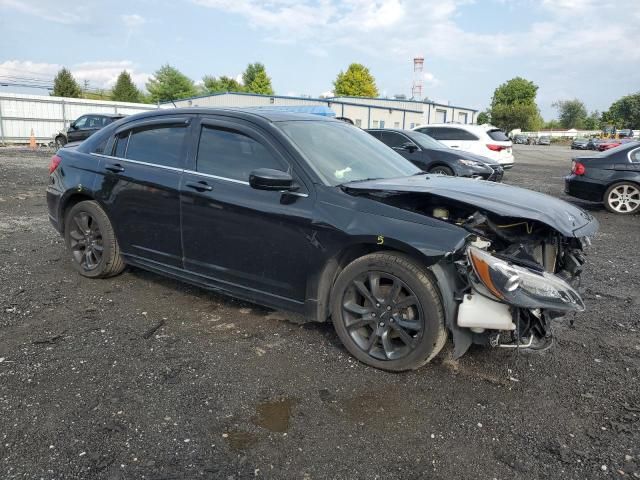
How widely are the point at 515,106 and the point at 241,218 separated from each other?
301 ft

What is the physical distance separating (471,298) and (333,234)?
983mm

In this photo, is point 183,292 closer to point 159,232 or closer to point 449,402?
point 159,232

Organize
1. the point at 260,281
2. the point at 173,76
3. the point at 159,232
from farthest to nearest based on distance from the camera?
1. the point at 173,76
2. the point at 159,232
3. the point at 260,281

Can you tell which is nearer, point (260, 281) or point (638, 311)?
point (260, 281)

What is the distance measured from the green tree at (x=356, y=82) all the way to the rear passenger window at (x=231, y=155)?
233ft

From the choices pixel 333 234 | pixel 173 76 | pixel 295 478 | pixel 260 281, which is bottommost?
pixel 295 478

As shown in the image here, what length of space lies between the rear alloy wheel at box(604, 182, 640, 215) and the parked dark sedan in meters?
7.21

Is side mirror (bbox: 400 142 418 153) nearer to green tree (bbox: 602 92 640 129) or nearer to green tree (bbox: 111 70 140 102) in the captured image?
green tree (bbox: 111 70 140 102)

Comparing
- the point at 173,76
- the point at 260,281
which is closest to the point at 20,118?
the point at 260,281

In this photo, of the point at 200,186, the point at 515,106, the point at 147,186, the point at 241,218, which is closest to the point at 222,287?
the point at 241,218

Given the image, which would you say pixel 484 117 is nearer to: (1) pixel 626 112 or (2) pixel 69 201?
(1) pixel 626 112

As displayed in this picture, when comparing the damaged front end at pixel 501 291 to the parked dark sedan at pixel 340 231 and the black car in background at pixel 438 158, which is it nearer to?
the parked dark sedan at pixel 340 231

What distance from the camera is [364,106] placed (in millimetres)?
42250

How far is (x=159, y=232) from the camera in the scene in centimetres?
432
